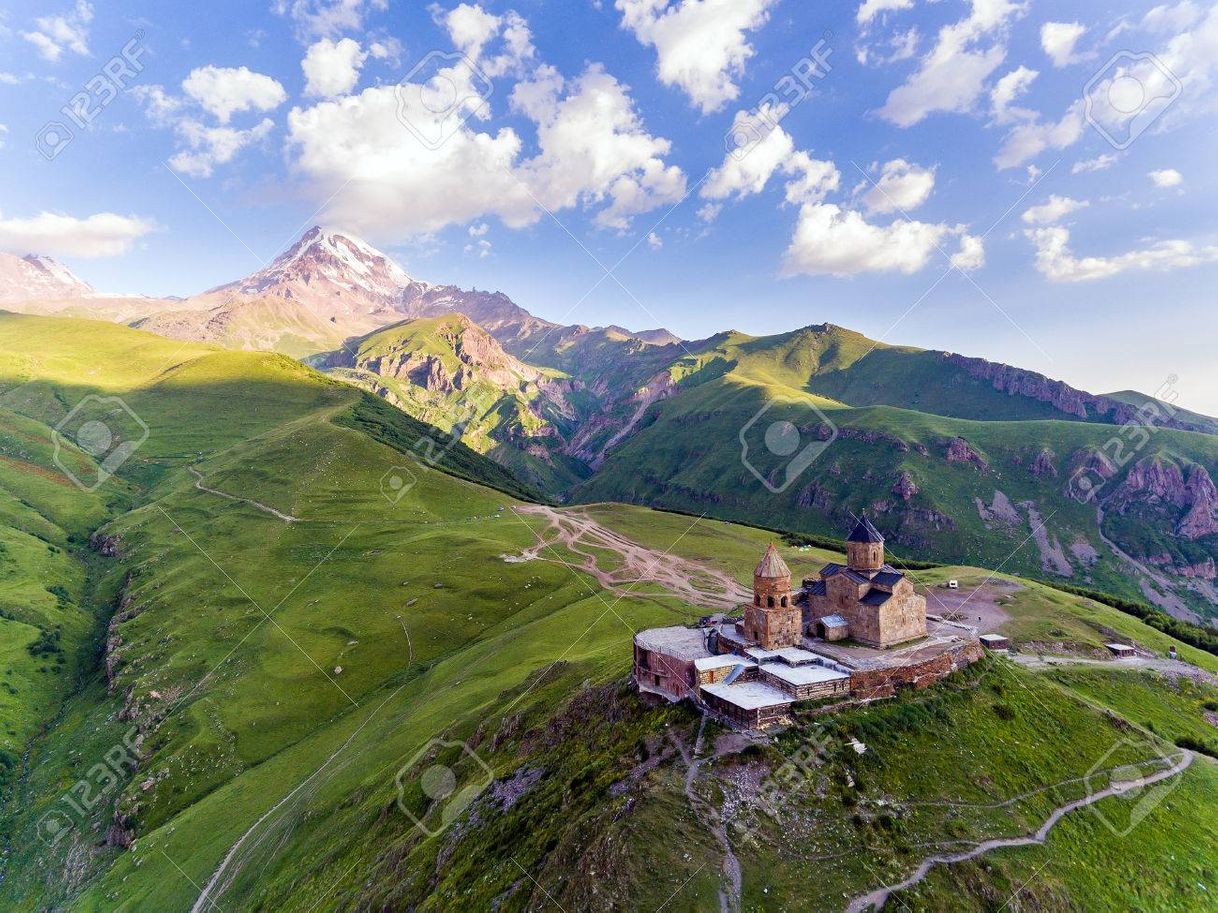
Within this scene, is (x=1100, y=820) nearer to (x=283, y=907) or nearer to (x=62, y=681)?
(x=283, y=907)

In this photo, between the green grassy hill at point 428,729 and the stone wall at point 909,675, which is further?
the stone wall at point 909,675

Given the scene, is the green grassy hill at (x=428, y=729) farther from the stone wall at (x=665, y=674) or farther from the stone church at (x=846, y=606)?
the stone church at (x=846, y=606)

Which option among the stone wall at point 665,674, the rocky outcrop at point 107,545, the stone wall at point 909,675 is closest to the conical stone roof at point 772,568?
the stone wall at point 909,675

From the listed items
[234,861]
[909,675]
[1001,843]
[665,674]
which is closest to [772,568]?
[909,675]

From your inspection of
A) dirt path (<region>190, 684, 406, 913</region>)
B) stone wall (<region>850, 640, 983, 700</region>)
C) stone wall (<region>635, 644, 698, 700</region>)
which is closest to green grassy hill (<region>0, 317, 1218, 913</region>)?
dirt path (<region>190, 684, 406, 913</region>)

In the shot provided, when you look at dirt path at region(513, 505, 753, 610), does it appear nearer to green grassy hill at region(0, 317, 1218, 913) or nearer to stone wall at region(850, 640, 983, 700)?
green grassy hill at region(0, 317, 1218, 913)

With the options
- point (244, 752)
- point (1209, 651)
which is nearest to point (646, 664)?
point (244, 752)
